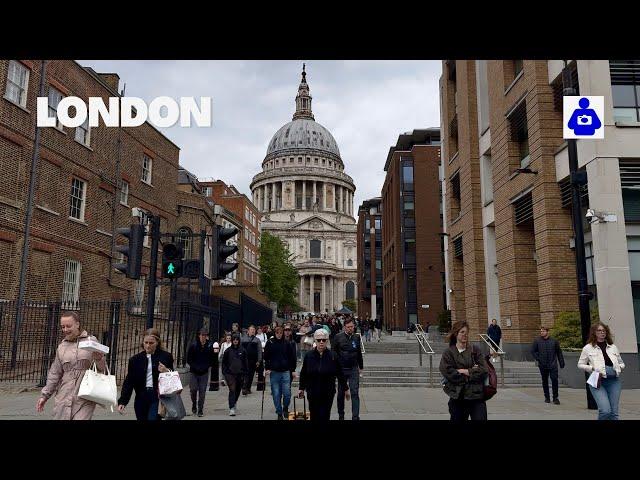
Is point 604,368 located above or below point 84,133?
below

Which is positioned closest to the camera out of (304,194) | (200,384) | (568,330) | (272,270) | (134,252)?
(134,252)

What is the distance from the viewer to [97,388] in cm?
599

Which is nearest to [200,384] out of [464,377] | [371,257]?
[464,377]

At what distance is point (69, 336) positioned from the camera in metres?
6.22

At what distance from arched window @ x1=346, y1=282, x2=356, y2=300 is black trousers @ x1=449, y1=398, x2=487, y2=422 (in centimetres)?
13038

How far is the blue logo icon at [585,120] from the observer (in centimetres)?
1509

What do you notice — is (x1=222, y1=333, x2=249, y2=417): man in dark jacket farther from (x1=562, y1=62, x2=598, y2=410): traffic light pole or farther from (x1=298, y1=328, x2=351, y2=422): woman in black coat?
(x1=562, y1=62, x2=598, y2=410): traffic light pole

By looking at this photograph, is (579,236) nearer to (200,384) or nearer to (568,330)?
(568,330)

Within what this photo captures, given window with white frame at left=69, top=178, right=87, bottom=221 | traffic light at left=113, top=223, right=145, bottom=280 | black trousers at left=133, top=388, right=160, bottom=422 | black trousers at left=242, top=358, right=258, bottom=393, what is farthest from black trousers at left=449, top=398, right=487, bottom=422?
window with white frame at left=69, top=178, right=87, bottom=221

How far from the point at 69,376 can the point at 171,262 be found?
4.03m

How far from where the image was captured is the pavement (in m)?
10.9
